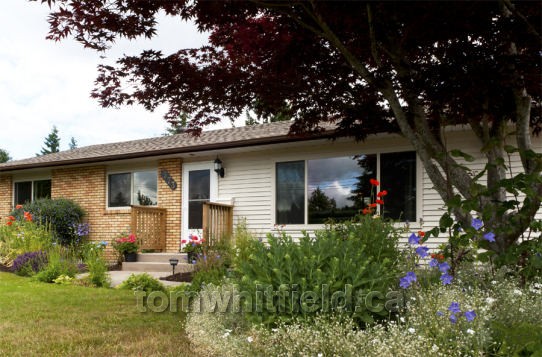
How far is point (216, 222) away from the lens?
10523mm

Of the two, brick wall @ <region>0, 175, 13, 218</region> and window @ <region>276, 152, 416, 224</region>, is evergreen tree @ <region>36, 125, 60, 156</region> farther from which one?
window @ <region>276, 152, 416, 224</region>

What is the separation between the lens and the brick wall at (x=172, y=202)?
11984 millimetres

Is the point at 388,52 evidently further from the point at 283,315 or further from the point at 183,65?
the point at 283,315

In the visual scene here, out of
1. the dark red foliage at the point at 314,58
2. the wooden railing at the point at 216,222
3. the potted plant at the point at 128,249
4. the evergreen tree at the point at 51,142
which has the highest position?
the evergreen tree at the point at 51,142

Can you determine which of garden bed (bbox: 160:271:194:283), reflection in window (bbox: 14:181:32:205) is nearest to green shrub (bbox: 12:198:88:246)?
reflection in window (bbox: 14:181:32:205)

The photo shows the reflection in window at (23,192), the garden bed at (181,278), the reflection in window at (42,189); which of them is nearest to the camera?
the garden bed at (181,278)

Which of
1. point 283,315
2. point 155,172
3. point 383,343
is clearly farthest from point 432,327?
point 155,172

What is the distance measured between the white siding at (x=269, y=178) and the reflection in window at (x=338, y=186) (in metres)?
0.18

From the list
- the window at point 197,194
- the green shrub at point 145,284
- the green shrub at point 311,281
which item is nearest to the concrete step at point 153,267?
the window at point 197,194

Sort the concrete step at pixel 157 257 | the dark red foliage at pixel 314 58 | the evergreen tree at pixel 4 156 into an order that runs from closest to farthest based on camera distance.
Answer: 1. the dark red foliage at pixel 314 58
2. the concrete step at pixel 157 257
3. the evergreen tree at pixel 4 156

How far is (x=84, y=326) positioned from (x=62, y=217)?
9108 mm

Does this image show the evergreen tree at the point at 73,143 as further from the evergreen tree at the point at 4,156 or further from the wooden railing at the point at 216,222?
the wooden railing at the point at 216,222

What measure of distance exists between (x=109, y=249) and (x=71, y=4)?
30.9 ft

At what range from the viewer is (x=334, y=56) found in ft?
17.6
